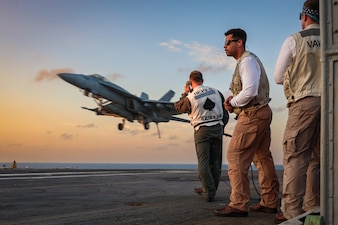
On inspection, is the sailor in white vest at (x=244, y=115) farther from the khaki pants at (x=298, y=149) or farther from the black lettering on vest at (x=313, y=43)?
the black lettering on vest at (x=313, y=43)

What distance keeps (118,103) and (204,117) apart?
2733 cm

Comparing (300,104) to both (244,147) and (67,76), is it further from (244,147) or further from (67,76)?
(67,76)

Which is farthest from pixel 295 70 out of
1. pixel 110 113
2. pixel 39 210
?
pixel 110 113

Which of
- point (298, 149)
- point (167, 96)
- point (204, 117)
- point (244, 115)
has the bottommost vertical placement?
point (298, 149)

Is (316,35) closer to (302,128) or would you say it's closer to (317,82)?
(317,82)

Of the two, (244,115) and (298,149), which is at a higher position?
(244,115)

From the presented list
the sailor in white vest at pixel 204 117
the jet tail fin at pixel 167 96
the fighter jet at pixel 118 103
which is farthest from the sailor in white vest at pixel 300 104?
the jet tail fin at pixel 167 96

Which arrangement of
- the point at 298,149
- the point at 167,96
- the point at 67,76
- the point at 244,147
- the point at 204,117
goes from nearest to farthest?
the point at 298,149, the point at 244,147, the point at 204,117, the point at 67,76, the point at 167,96

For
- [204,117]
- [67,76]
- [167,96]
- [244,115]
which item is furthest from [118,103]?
[244,115]

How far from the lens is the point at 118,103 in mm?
32750

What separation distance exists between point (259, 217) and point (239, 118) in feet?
3.66

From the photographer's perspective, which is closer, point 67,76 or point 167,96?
point 67,76

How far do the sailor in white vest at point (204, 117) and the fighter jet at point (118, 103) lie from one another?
25271mm

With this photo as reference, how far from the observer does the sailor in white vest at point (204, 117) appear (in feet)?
19.0
